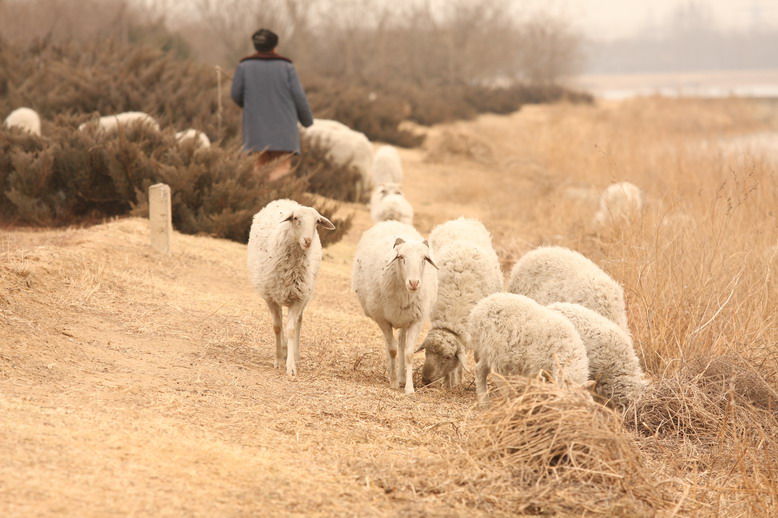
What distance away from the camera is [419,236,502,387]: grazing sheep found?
7352mm

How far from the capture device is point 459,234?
8.45 m

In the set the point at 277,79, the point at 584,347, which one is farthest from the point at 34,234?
the point at 584,347

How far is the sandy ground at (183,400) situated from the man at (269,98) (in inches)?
106

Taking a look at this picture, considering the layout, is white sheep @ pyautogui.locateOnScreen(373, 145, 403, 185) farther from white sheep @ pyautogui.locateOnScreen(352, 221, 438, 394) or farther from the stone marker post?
white sheep @ pyautogui.locateOnScreen(352, 221, 438, 394)

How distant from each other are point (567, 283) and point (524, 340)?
4.32 ft

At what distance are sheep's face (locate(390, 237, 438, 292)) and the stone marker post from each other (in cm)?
350

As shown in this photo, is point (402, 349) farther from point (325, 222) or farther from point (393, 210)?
point (393, 210)

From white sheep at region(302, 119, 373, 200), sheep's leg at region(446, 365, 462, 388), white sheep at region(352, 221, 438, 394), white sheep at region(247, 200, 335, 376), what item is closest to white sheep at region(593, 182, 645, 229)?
sheep's leg at region(446, 365, 462, 388)

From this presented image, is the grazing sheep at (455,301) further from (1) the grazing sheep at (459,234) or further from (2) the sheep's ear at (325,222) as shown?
(2) the sheep's ear at (325,222)

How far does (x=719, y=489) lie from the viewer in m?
5.28

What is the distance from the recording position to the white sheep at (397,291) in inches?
268

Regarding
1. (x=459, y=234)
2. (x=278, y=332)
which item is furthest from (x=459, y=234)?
(x=278, y=332)

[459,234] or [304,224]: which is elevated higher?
[304,224]

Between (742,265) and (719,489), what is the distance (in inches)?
124
